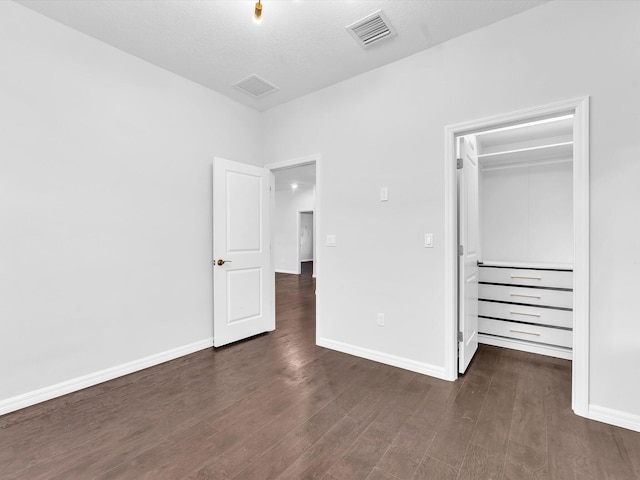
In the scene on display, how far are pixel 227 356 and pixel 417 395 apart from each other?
6.09 ft

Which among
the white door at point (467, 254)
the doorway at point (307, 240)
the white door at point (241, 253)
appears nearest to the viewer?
the white door at point (467, 254)

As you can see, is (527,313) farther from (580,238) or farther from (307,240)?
(307,240)

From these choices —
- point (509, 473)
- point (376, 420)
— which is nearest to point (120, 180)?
point (376, 420)

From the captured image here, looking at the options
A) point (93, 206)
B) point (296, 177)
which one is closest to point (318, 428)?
point (93, 206)

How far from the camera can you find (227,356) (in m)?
3.09

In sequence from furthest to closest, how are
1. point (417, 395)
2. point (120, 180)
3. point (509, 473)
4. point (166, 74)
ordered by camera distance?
point (166, 74), point (120, 180), point (417, 395), point (509, 473)

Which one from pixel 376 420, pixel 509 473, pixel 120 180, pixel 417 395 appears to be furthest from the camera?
pixel 120 180

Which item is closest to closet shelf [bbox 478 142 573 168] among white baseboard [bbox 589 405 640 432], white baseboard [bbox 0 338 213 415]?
white baseboard [bbox 589 405 640 432]

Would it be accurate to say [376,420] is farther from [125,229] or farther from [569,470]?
[125,229]

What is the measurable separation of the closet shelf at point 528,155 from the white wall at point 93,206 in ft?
10.7

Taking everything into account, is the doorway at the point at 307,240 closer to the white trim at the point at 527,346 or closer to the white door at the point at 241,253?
the white door at the point at 241,253

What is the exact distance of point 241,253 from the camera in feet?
11.5

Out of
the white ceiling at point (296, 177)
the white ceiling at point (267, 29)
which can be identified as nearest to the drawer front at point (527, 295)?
the white ceiling at point (267, 29)

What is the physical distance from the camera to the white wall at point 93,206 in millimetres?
2158
